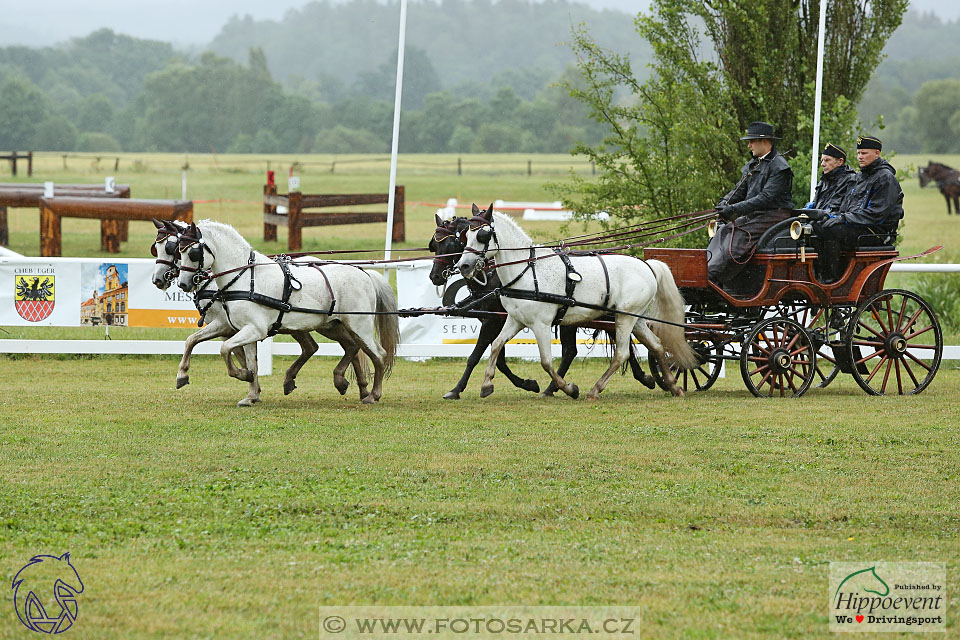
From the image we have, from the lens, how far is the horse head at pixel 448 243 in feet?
35.5

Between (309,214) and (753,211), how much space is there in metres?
15.5

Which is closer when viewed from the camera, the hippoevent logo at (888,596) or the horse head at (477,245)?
the hippoevent logo at (888,596)

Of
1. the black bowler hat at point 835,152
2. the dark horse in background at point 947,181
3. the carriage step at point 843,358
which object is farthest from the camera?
the dark horse in background at point 947,181

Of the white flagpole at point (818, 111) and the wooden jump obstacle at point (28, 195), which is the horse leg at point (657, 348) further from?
the wooden jump obstacle at point (28, 195)

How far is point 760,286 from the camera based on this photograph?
11.1 meters

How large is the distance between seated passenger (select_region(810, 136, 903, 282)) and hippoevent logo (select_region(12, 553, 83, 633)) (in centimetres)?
768

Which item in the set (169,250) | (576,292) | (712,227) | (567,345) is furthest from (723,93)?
(169,250)

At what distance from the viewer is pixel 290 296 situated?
10.3 meters

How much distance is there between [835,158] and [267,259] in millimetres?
5460

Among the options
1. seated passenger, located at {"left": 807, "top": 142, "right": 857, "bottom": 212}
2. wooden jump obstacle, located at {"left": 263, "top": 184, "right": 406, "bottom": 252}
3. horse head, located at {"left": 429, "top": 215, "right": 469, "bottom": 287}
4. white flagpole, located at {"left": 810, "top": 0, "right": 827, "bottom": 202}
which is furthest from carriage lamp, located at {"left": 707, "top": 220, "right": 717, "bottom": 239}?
wooden jump obstacle, located at {"left": 263, "top": 184, "right": 406, "bottom": 252}

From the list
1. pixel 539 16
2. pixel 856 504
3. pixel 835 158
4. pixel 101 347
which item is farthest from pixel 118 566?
pixel 539 16

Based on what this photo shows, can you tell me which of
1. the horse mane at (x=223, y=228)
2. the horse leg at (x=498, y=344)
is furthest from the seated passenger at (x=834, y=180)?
the horse mane at (x=223, y=228)

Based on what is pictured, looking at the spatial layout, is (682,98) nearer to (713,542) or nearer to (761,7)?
(761,7)

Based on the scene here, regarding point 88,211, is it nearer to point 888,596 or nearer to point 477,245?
point 477,245
